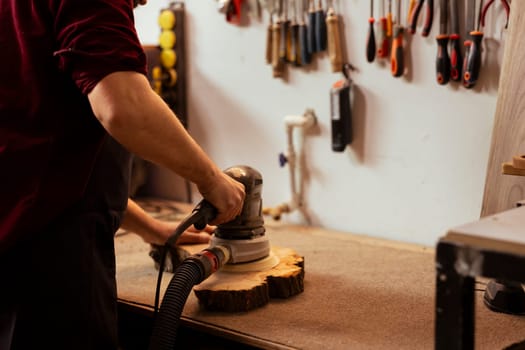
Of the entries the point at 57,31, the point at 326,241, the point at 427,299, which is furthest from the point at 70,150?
the point at 326,241

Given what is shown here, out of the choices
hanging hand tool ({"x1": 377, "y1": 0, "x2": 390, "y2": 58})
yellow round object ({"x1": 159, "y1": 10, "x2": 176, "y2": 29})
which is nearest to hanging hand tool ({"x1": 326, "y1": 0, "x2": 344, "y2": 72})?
hanging hand tool ({"x1": 377, "y1": 0, "x2": 390, "y2": 58})

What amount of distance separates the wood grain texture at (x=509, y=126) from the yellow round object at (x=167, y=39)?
4.15ft

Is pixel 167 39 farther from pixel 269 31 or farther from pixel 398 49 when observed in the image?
pixel 398 49

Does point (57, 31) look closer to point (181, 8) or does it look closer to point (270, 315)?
point (270, 315)

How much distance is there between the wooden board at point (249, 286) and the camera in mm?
1399

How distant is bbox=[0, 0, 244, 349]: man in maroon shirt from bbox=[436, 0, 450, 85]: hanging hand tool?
27.4 inches

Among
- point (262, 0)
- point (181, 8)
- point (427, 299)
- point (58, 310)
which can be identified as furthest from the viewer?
point (181, 8)

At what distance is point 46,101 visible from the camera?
118cm

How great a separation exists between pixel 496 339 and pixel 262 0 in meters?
1.33

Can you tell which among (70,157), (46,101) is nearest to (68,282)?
(70,157)

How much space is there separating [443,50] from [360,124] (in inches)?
14.0

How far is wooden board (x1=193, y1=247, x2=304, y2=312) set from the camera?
4.59ft

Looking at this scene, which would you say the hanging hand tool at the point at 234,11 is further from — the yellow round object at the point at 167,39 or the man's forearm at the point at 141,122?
the man's forearm at the point at 141,122

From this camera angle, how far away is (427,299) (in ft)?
4.74
